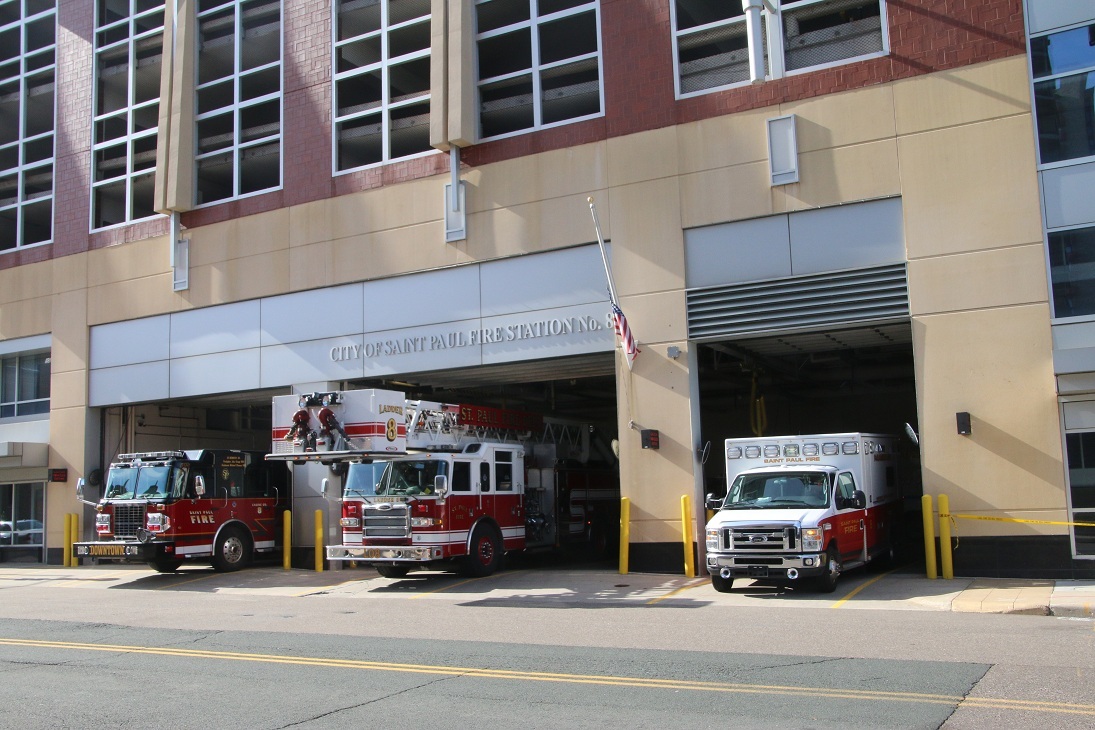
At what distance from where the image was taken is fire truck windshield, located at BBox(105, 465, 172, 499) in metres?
22.3

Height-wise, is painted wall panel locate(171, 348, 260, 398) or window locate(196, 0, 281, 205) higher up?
window locate(196, 0, 281, 205)

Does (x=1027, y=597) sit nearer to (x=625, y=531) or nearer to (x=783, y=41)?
(x=625, y=531)

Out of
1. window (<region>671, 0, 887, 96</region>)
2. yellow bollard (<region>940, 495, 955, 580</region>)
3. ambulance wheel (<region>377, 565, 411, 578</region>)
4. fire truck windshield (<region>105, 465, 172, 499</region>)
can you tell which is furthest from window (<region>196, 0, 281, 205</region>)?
yellow bollard (<region>940, 495, 955, 580</region>)

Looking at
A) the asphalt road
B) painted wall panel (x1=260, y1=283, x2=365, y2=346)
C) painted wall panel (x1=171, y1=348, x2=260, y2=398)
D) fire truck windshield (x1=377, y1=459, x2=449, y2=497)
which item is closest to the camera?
the asphalt road

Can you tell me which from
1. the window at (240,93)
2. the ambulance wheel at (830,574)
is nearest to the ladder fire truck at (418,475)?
the ambulance wheel at (830,574)

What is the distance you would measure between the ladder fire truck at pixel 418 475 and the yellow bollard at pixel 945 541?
8.88 m

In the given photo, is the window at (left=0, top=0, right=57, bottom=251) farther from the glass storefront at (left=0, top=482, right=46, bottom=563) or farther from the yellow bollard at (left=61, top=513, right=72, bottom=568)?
the yellow bollard at (left=61, top=513, right=72, bottom=568)

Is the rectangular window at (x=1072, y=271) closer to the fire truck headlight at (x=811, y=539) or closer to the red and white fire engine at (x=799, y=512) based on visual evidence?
the red and white fire engine at (x=799, y=512)

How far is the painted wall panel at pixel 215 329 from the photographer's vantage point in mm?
26062

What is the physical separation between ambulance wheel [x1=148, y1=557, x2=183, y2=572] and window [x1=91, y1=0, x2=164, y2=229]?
11207 millimetres

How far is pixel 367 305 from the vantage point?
24.3 metres

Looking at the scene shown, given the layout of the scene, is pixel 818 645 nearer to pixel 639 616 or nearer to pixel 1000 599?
pixel 639 616

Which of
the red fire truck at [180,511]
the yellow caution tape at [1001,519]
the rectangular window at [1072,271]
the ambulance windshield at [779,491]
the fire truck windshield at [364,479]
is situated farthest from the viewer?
the red fire truck at [180,511]

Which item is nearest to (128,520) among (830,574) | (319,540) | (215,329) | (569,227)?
(319,540)
